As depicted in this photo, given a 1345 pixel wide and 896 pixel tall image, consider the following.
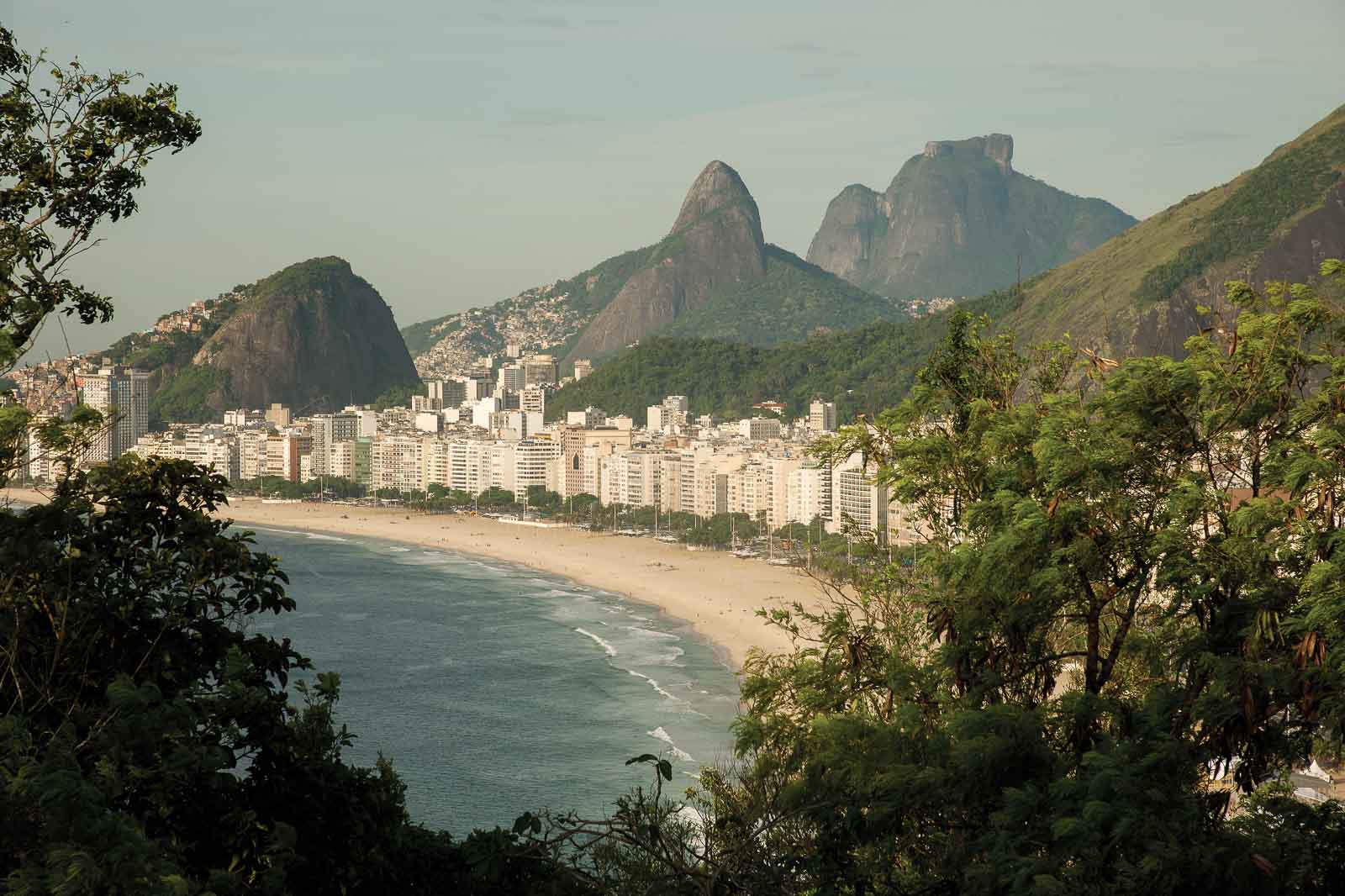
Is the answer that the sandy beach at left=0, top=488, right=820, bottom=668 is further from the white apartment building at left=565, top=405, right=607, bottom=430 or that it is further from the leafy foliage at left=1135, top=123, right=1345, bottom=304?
the leafy foliage at left=1135, top=123, right=1345, bottom=304

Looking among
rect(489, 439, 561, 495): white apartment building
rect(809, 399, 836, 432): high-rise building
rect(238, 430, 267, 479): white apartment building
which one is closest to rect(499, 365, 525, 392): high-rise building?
rect(809, 399, 836, 432): high-rise building

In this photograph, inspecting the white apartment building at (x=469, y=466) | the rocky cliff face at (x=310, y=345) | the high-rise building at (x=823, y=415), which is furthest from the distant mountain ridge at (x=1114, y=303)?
the white apartment building at (x=469, y=466)

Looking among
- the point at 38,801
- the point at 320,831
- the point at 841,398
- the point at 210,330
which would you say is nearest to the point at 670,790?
the point at 320,831

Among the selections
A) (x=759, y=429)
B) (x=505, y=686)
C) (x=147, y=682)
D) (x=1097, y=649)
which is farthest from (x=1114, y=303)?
(x=147, y=682)

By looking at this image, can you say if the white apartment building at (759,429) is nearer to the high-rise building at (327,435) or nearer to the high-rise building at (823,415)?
the high-rise building at (823,415)

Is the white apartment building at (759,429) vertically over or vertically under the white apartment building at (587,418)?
under

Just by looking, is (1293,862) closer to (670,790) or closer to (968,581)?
(968,581)
